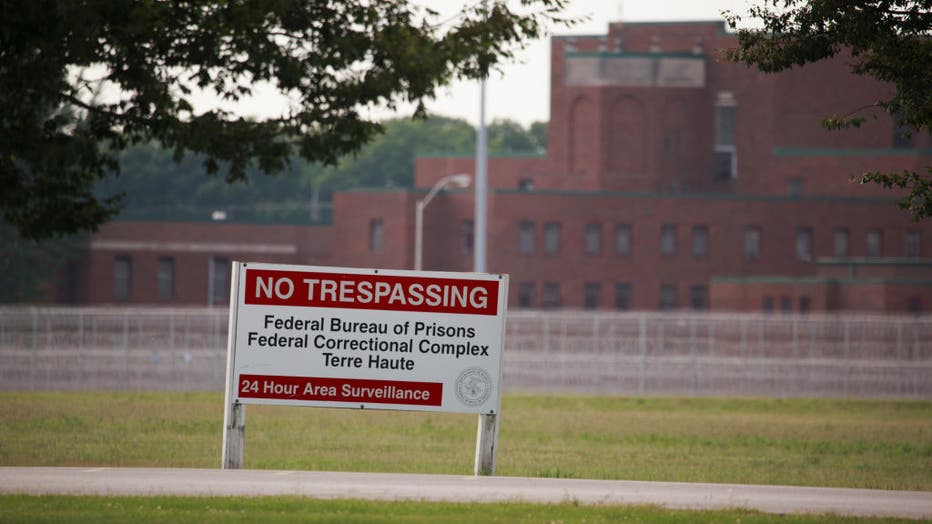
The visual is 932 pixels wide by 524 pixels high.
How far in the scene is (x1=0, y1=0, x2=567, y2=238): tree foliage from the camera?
60.1 feet

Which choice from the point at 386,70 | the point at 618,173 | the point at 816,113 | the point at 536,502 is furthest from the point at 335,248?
the point at 536,502

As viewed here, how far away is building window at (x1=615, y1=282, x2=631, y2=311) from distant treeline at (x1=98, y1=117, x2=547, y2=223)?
153 feet

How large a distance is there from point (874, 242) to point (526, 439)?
54767mm

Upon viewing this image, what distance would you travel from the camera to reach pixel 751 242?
255ft

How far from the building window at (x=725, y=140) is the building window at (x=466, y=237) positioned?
17.0m

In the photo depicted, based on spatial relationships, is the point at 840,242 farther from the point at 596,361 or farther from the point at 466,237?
the point at 596,361

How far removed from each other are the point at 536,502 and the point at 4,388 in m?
28.2

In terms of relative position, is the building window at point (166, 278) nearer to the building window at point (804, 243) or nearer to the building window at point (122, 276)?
the building window at point (122, 276)

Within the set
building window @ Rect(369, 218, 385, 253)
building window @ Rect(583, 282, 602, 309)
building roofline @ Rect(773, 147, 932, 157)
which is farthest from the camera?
building roofline @ Rect(773, 147, 932, 157)

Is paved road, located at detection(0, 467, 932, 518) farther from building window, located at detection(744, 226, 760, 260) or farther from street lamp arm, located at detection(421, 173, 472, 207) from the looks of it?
building window, located at detection(744, 226, 760, 260)

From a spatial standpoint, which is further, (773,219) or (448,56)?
(773,219)

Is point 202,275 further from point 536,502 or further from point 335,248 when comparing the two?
point 536,502

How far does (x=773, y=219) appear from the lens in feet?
254

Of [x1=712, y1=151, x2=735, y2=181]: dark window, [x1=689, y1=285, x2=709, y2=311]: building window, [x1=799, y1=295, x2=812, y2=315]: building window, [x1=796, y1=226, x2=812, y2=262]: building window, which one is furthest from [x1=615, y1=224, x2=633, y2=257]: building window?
[x1=712, y1=151, x2=735, y2=181]: dark window
